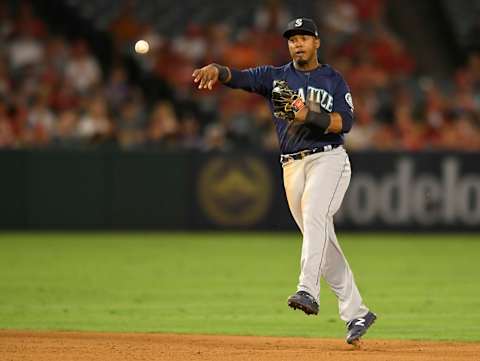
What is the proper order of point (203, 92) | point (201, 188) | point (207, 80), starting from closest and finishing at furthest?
point (207, 80), point (201, 188), point (203, 92)

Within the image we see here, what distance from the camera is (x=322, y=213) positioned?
743cm

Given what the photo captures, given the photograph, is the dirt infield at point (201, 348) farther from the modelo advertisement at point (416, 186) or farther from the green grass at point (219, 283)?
the modelo advertisement at point (416, 186)

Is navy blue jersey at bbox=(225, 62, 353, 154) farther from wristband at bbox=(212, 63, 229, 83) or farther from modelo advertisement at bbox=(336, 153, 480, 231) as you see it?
modelo advertisement at bbox=(336, 153, 480, 231)

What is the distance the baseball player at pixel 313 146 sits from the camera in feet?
24.3

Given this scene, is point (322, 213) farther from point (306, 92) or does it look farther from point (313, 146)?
point (306, 92)

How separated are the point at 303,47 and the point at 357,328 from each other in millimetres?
1920

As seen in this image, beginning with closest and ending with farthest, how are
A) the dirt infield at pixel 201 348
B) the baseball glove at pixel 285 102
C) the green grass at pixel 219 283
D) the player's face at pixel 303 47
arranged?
the dirt infield at pixel 201 348 < the baseball glove at pixel 285 102 < the player's face at pixel 303 47 < the green grass at pixel 219 283

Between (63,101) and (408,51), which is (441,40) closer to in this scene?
(408,51)

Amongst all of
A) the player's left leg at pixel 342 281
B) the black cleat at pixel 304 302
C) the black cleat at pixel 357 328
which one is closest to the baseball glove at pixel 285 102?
the player's left leg at pixel 342 281

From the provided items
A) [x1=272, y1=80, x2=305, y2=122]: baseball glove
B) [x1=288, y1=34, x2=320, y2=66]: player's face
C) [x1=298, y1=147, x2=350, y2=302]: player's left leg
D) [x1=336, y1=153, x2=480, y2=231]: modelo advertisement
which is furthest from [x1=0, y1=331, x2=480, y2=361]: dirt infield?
[x1=336, y1=153, x2=480, y2=231]: modelo advertisement

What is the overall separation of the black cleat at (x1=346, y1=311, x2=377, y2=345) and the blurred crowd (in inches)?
387

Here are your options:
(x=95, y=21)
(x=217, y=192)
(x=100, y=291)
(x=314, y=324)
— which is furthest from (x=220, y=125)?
(x=314, y=324)

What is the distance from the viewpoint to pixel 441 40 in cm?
2150

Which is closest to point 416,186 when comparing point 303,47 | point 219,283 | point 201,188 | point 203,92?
point 201,188
